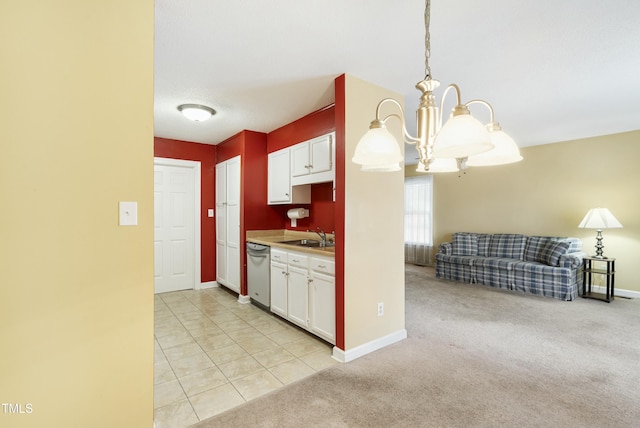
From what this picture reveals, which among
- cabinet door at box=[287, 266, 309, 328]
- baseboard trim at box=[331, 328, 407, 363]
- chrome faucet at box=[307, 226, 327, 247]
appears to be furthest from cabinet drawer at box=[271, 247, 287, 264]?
baseboard trim at box=[331, 328, 407, 363]

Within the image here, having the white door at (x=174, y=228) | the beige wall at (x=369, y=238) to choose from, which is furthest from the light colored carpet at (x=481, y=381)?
the white door at (x=174, y=228)

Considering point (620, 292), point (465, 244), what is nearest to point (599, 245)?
point (620, 292)

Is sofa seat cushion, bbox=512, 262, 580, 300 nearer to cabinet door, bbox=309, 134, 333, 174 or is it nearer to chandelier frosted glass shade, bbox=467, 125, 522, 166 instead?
cabinet door, bbox=309, 134, 333, 174

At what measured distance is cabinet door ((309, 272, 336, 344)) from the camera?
261 cm

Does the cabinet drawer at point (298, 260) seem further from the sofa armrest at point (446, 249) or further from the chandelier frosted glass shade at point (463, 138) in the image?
the sofa armrest at point (446, 249)

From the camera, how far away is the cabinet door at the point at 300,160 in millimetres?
3385

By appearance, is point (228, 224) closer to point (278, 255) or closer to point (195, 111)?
point (278, 255)

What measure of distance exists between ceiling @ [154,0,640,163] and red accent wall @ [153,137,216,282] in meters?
1.38

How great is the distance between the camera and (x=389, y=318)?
279 cm

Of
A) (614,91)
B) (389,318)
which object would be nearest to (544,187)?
(614,91)

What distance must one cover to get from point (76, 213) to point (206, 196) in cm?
361

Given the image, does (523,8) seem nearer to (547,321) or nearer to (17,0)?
(17,0)

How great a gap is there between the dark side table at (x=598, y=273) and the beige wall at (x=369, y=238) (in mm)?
3493

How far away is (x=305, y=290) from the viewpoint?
9.63 feet
